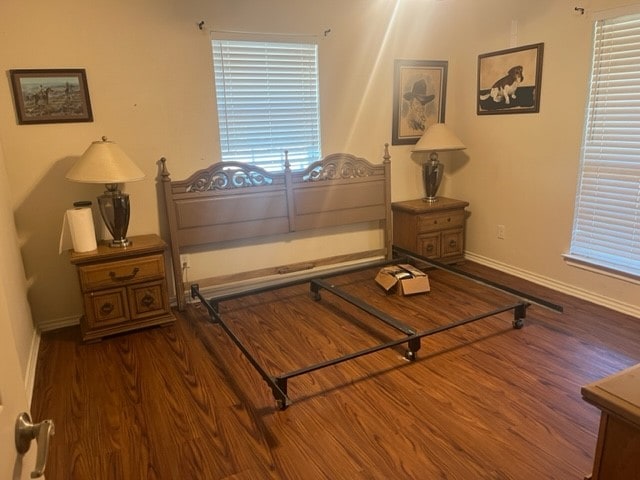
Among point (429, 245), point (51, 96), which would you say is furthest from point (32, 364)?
point (429, 245)

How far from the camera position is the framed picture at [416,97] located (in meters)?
4.25

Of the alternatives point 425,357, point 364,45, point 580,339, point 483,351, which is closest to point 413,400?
point 425,357

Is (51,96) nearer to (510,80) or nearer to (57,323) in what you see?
(57,323)

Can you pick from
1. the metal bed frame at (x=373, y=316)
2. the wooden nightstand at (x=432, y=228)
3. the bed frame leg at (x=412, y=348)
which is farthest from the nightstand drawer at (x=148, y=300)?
the wooden nightstand at (x=432, y=228)

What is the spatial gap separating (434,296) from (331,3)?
2.55m

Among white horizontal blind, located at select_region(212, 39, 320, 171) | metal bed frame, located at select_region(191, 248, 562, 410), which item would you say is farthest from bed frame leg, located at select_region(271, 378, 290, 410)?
white horizontal blind, located at select_region(212, 39, 320, 171)

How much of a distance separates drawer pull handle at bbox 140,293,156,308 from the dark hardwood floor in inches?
7.5

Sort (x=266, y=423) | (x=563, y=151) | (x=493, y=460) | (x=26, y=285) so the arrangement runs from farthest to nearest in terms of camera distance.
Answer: (x=563, y=151) < (x=26, y=285) < (x=266, y=423) < (x=493, y=460)

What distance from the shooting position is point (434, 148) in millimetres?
4113

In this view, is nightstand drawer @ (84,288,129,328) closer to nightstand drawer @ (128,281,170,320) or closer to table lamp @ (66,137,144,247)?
nightstand drawer @ (128,281,170,320)

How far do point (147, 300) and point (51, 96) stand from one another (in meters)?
1.51

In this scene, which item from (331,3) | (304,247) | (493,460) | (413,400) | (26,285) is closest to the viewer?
(493,460)

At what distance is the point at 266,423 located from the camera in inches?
85.7

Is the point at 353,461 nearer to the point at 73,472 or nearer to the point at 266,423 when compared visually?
the point at 266,423
